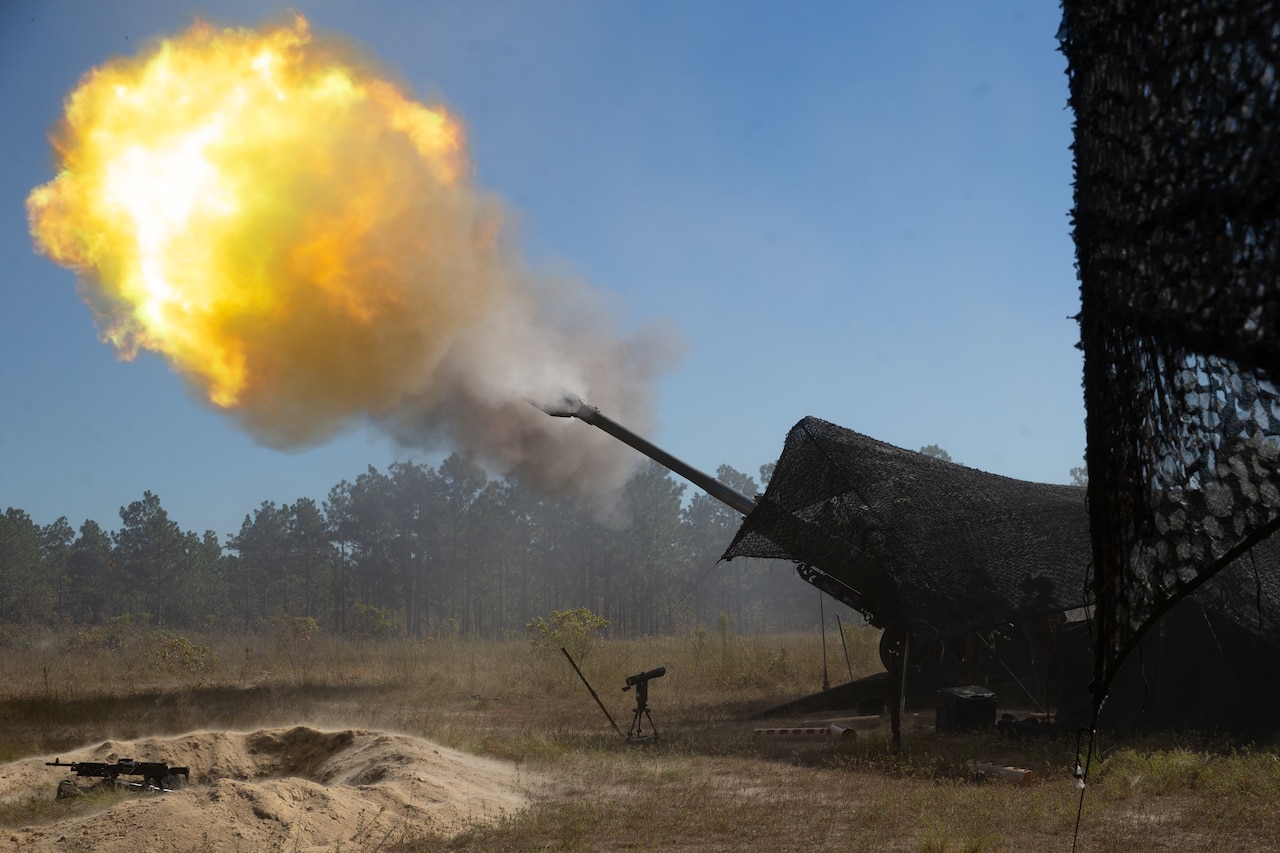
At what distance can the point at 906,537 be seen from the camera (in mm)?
16391

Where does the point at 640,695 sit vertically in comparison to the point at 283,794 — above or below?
above

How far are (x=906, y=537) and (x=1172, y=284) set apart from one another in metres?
13.2

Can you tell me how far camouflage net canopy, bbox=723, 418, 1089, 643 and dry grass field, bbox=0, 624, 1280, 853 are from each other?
2.27 metres

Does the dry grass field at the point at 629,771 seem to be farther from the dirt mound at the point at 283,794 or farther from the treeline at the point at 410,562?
the treeline at the point at 410,562

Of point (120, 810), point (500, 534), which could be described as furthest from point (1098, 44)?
point (500, 534)

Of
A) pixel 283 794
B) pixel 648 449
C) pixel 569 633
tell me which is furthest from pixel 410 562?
pixel 283 794

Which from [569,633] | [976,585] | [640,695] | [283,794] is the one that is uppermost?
[976,585]

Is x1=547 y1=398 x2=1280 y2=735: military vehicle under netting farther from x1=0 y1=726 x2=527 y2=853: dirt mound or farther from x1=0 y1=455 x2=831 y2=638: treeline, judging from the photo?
x1=0 y1=455 x2=831 y2=638: treeline

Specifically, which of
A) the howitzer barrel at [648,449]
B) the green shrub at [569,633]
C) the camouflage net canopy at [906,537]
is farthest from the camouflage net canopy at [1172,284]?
the green shrub at [569,633]

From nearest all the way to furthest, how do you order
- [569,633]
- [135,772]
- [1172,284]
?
[1172,284], [135,772], [569,633]

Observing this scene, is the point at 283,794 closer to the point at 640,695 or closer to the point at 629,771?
the point at 629,771

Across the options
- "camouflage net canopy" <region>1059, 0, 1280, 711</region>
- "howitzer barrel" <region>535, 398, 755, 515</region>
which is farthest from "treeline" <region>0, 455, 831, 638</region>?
"camouflage net canopy" <region>1059, 0, 1280, 711</region>

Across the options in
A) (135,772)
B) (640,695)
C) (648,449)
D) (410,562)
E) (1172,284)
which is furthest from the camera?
(410,562)

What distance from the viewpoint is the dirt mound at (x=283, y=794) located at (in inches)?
360
